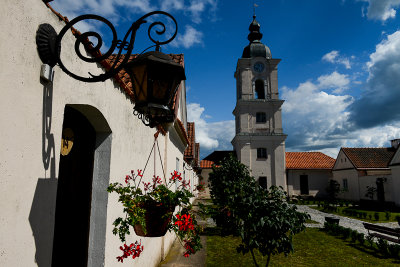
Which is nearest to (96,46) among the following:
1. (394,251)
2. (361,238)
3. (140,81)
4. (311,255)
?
(140,81)

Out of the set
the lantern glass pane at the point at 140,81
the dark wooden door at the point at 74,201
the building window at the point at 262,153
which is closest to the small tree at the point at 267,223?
the dark wooden door at the point at 74,201

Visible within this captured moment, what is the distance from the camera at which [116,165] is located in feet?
10.5

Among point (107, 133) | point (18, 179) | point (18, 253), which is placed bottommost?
point (18, 253)

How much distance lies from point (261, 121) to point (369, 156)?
1305 centimetres

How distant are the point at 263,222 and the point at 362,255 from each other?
5.83m

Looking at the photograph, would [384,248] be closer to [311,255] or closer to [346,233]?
[346,233]

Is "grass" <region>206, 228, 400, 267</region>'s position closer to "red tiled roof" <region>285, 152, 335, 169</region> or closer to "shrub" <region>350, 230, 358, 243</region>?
"shrub" <region>350, 230, 358, 243</region>

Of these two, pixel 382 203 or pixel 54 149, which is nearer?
pixel 54 149

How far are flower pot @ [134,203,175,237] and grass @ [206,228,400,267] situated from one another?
480 cm

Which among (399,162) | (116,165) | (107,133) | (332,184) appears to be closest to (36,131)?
(107,133)

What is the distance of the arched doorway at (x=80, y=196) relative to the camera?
2.72 metres

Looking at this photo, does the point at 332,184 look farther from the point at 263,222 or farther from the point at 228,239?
the point at 263,222

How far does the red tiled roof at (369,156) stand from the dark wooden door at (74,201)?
2971 cm

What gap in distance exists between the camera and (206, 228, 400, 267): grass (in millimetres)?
7152
